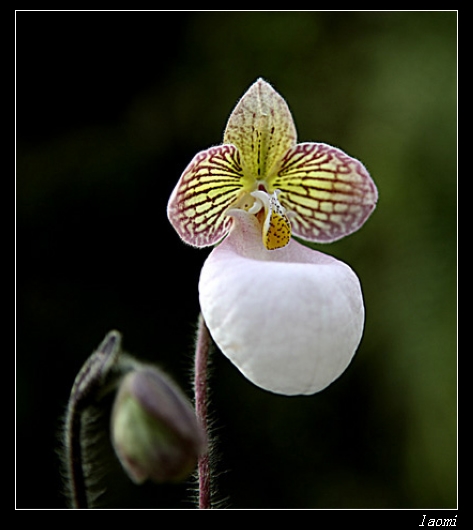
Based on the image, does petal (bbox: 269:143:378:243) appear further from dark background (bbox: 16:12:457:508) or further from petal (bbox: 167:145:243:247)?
dark background (bbox: 16:12:457:508)

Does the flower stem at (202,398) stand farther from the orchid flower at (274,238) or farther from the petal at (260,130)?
the petal at (260,130)

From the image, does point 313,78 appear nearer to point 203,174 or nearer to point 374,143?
point 374,143

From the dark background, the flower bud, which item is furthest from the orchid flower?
the dark background

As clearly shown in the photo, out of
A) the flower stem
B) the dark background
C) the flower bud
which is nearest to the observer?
the flower bud

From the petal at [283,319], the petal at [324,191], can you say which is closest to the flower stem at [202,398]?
the petal at [283,319]

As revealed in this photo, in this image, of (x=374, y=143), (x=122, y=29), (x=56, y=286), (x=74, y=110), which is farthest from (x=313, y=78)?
(x=56, y=286)

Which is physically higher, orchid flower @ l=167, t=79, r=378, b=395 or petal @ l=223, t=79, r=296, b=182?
petal @ l=223, t=79, r=296, b=182

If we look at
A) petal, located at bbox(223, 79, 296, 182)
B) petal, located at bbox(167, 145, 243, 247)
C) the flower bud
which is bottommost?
the flower bud

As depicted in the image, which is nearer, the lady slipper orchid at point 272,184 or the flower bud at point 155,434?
the flower bud at point 155,434
